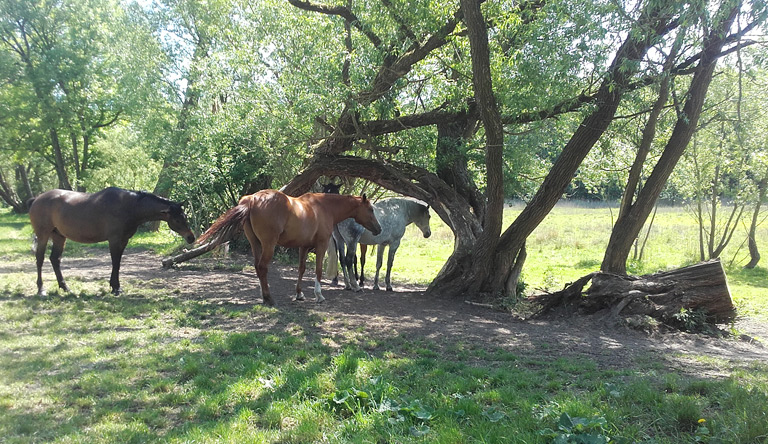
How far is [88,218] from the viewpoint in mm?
8359

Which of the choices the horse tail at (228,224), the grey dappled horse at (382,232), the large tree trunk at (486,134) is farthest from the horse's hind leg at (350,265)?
the horse tail at (228,224)

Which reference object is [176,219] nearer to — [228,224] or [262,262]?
[228,224]

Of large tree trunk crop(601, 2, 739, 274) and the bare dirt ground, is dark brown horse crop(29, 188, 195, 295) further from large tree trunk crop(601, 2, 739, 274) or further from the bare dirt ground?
large tree trunk crop(601, 2, 739, 274)

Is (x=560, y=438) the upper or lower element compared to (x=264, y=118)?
lower

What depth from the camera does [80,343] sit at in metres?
5.54

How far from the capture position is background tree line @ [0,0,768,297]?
716 cm

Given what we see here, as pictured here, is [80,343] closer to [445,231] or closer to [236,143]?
[236,143]

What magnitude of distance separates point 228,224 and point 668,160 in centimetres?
804

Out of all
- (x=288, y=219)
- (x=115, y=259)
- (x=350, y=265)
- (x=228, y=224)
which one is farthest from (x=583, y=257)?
(x=115, y=259)

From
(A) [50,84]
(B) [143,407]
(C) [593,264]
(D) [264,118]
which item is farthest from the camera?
(A) [50,84]

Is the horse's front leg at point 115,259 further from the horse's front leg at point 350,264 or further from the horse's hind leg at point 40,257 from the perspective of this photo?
the horse's front leg at point 350,264

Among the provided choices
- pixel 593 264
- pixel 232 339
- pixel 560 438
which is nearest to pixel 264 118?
pixel 232 339

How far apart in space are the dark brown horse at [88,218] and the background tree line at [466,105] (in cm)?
378

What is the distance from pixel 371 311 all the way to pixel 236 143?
9.42 meters
